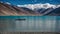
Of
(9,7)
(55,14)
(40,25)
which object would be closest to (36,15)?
(40,25)

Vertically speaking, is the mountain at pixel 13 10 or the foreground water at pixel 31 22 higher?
the mountain at pixel 13 10

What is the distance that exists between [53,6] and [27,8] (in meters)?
0.45

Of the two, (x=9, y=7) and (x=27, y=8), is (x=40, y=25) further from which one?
(x=9, y=7)

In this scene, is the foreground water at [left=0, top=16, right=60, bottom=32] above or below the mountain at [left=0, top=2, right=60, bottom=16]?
below

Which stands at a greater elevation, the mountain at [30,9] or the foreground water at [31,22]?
the mountain at [30,9]

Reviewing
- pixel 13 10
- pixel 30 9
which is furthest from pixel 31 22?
pixel 13 10

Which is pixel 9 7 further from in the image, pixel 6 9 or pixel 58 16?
pixel 58 16

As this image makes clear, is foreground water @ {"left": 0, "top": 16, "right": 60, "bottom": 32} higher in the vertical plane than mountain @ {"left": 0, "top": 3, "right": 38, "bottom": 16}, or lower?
lower

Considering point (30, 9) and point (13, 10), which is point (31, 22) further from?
point (13, 10)

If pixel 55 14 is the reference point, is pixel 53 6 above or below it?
above

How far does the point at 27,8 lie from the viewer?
6.57ft

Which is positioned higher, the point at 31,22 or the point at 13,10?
the point at 13,10

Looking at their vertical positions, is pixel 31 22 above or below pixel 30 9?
below

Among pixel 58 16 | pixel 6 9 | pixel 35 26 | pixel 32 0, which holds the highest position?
pixel 32 0
